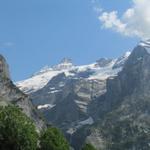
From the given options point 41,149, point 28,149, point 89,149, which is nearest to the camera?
point 28,149

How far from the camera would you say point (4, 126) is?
387 feet

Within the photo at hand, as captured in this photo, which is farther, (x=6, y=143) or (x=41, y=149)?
(x=41, y=149)

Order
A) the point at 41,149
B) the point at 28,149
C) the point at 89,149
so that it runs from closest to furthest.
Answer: the point at 28,149
the point at 41,149
the point at 89,149

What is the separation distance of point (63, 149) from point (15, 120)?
23.6 metres

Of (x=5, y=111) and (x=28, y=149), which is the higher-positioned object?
(x=5, y=111)

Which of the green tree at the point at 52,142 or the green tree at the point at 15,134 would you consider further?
the green tree at the point at 52,142

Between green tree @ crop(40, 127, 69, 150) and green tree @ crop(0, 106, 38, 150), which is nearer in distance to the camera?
green tree @ crop(0, 106, 38, 150)

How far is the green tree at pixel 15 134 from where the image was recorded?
11681 centimetres

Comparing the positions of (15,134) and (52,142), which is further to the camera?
(52,142)

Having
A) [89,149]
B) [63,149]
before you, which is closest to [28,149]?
[63,149]

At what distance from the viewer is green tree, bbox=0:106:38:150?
117 metres

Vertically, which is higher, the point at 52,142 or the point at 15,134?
the point at 15,134

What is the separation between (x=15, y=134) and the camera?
116812 mm

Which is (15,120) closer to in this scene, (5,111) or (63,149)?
(5,111)
